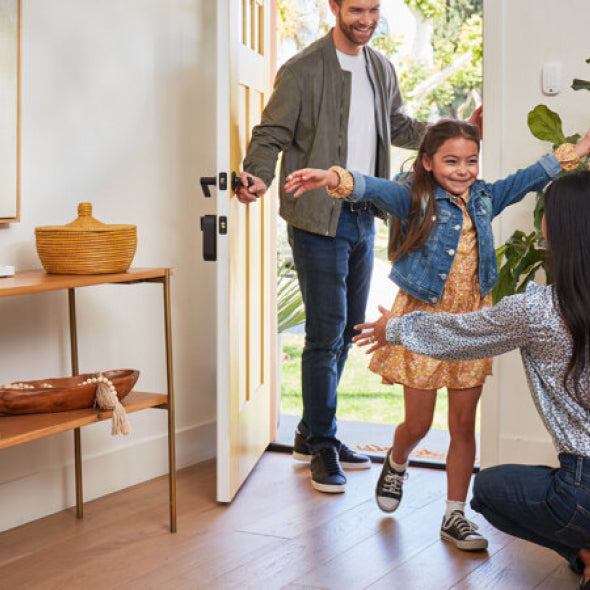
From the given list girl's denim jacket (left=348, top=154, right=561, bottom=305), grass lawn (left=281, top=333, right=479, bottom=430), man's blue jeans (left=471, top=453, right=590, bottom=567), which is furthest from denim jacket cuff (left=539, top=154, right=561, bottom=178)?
grass lawn (left=281, top=333, right=479, bottom=430)

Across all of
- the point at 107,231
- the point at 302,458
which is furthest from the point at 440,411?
the point at 107,231

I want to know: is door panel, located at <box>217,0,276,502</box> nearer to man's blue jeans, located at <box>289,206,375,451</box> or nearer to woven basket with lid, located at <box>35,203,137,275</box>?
man's blue jeans, located at <box>289,206,375,451</box>

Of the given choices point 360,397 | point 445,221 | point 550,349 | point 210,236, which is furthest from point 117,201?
point 360,397

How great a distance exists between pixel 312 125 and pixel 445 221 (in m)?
0.71

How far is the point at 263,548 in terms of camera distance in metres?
2.34

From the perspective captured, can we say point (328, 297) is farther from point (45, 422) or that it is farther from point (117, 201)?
point (45, 422)

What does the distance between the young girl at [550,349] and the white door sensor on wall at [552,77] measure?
116cm

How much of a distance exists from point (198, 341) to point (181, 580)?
127 centimetres

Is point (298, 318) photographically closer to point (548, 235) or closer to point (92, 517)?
point (92, 517)

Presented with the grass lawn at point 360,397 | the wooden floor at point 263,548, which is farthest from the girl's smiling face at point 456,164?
the grass lawn at point 360,397

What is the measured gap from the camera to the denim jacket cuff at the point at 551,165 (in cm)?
239

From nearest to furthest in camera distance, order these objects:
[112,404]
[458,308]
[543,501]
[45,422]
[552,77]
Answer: [543,501] < [45,422] < [112,404] < [458,308] < [552,77]

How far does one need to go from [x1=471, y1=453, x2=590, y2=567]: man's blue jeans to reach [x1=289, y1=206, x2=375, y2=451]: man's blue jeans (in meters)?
1.04

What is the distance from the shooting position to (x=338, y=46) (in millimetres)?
2914
